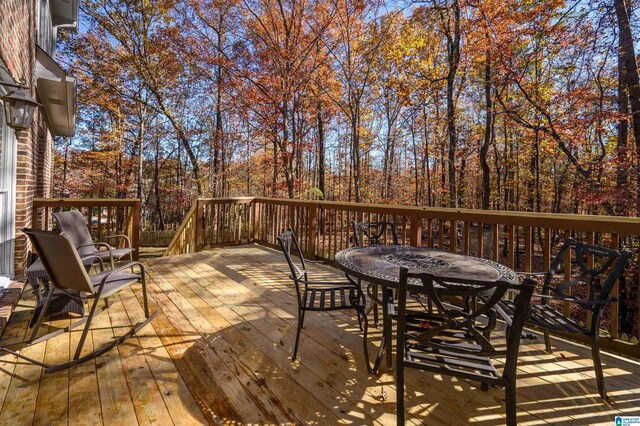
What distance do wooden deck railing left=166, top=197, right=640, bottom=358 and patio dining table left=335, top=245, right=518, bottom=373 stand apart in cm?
81

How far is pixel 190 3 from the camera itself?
1026cm

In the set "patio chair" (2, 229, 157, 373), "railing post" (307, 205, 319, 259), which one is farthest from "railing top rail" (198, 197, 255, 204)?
"patio chair" (2, 229, 157, 373)

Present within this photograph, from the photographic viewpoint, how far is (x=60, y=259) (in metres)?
2.21

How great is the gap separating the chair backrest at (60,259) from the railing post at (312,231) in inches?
129

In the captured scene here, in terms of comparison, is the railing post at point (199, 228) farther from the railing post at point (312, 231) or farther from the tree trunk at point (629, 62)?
the tree trunk at point (629, 62)

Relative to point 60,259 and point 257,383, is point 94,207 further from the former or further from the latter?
point 257,383

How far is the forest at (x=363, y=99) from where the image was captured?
20.6 feet

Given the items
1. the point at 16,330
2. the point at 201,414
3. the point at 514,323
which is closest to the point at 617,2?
the point at 514,323

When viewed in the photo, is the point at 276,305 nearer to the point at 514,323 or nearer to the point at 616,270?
the point at 514,323

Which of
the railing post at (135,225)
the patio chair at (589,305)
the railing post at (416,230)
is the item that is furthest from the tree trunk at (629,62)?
the railing post at (135,225)

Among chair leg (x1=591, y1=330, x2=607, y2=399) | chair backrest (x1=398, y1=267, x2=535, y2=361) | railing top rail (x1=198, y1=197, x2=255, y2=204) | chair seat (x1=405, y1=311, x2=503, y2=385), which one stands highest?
railing top rail (x1=198, y1=197, x2=255, y2=204)

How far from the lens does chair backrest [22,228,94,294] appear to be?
2.13 m

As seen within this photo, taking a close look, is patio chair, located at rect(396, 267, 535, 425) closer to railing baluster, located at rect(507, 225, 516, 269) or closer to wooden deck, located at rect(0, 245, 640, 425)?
wooden deck, located at rect(0, 245, 640, 425)

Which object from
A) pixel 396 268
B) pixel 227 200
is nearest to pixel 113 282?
pixel 396 268
